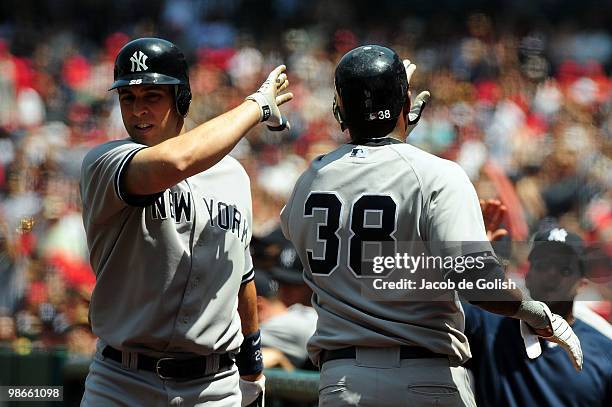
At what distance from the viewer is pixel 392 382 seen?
2.65m

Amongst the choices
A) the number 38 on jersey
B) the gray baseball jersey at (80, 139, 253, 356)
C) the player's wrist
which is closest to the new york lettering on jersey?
the gray baseball jersey at (80, 139, 253, 356)

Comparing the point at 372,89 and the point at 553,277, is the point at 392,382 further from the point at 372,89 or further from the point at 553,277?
the point at 553,277

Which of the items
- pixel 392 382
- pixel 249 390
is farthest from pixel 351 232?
pixel 249 390

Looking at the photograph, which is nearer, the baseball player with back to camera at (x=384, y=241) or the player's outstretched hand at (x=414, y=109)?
the baseball player with back to camera at (x=384, y=241)

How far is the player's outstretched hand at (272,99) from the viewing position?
2.92 metres

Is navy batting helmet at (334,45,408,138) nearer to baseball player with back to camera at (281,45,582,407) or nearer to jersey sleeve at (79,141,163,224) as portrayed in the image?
baseball player with back to camera at (281,45,582,407)

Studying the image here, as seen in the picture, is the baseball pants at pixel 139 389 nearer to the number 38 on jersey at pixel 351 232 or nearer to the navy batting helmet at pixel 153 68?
the number 38 on jersey at pixel 351 232

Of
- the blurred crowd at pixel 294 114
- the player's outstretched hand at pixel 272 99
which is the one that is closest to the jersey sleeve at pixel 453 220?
the player's outstretched hand at pixel 272 99

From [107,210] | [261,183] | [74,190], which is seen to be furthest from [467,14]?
[107,210]

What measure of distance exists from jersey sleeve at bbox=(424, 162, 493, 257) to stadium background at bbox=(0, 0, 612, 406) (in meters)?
1.79

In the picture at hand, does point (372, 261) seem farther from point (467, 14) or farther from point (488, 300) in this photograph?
point (467, 14)

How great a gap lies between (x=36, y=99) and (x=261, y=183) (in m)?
3.78

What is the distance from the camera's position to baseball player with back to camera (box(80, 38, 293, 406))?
295cm

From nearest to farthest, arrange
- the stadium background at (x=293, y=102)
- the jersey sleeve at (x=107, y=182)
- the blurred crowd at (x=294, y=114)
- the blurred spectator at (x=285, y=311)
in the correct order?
the jersey sleeve at (x=107, y=182) < the blurred spectator at (x=285, y=311) < the blurred crowd at (x=294, y=114) < the stadium background at (x=293, y=102)
